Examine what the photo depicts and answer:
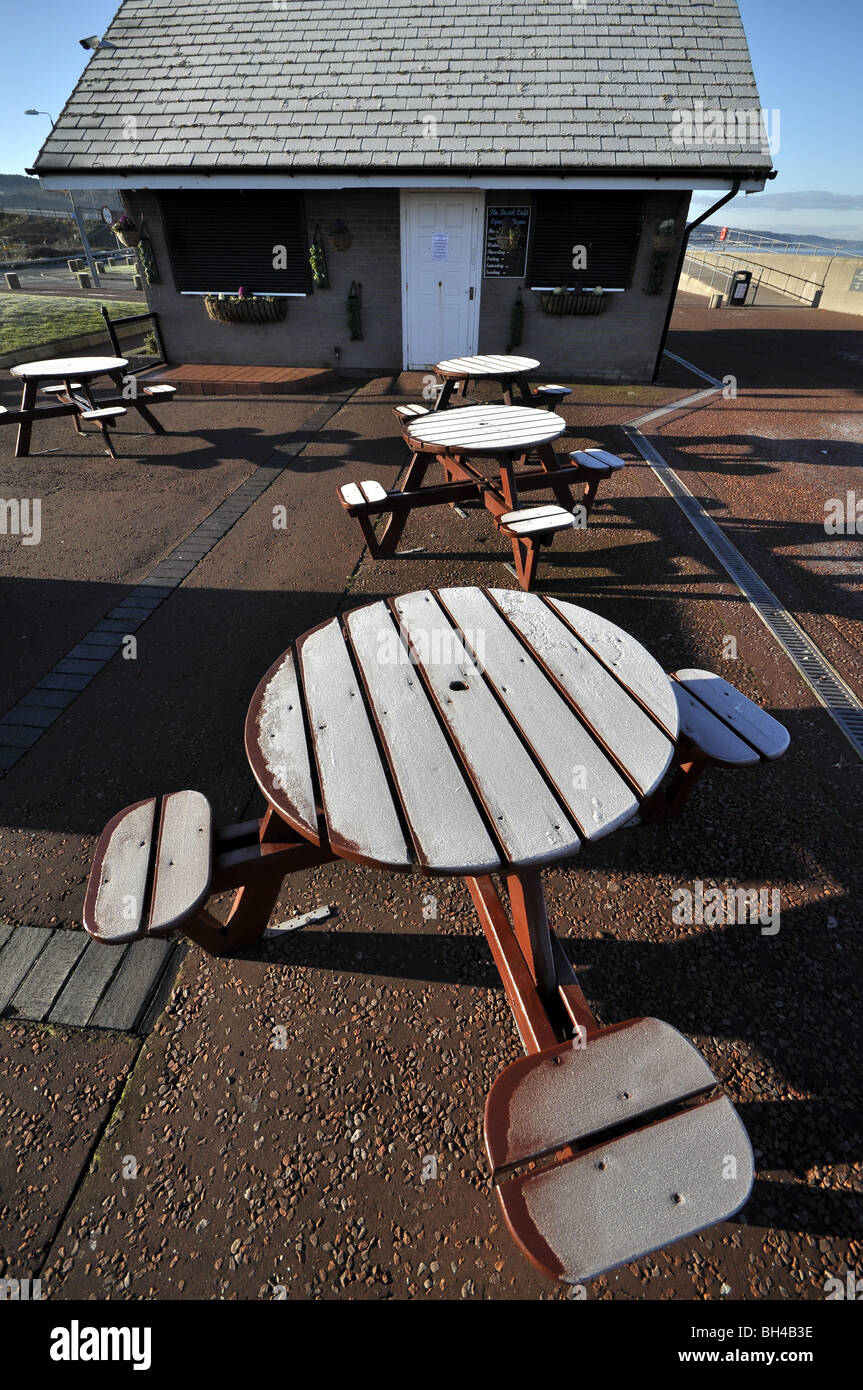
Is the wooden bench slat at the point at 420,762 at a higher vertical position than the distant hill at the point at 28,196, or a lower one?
lower

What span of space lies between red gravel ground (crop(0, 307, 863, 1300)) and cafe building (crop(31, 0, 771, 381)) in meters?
7.61

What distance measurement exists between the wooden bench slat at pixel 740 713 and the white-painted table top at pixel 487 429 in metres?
2.21

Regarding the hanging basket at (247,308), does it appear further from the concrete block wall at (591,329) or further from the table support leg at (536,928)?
the table support leg at (536,928)

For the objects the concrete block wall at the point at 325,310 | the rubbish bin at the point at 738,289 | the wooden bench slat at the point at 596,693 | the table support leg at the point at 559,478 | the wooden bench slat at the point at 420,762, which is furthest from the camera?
the rubbish bin at the point at 738,289

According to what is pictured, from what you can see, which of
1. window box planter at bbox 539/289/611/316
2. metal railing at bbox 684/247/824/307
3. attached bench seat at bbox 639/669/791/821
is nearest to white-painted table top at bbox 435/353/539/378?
window box planter at bbox 539/289/611/316

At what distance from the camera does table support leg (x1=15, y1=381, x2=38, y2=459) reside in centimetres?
689

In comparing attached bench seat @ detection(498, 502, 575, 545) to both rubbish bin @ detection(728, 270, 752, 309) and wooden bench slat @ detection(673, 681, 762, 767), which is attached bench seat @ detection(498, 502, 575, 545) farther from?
rubbish bin @ detection(728, 270, 752, 309)

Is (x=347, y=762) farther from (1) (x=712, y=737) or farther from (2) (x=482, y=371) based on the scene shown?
(2) (x=482, y=371)

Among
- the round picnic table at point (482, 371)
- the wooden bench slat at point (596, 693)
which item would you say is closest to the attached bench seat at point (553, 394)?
the round picnic table at point (482, 371)

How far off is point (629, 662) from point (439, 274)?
33.0ft

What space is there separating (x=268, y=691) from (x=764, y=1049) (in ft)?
6.62

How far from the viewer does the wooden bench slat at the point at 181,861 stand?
1733mm
